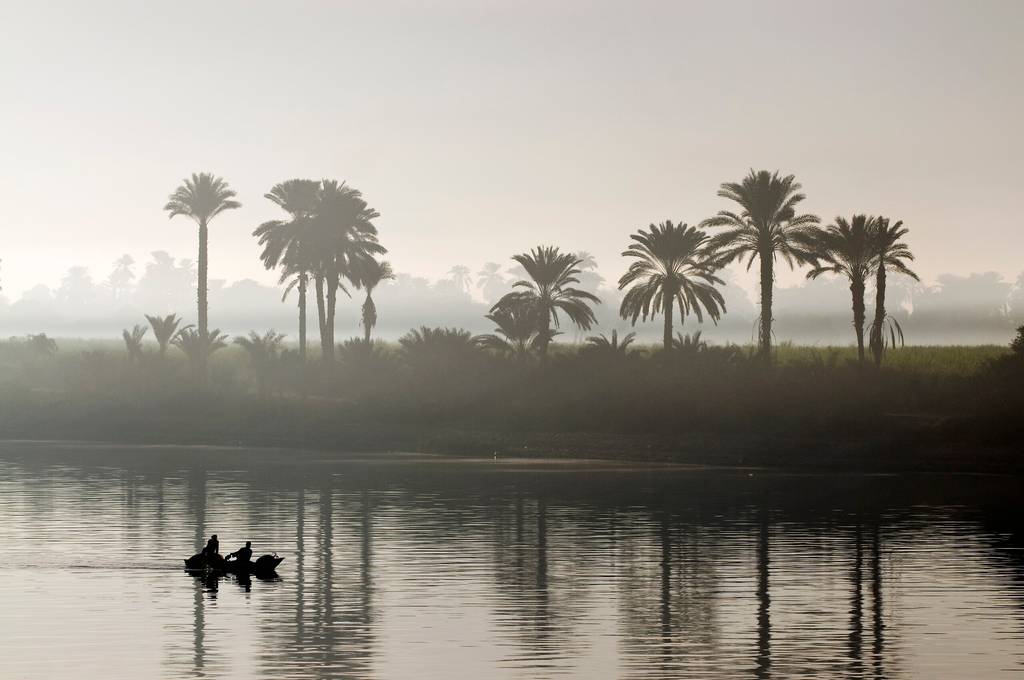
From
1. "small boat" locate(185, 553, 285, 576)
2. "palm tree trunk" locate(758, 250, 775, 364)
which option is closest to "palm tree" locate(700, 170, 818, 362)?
"palm tree trunk" locate(758, 250, 775, 364)

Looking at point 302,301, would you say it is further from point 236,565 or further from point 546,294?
point 236,565

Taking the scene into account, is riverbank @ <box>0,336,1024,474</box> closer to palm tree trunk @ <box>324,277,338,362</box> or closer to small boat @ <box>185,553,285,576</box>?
palm tree trunk @ <box>324,277,338,362</box>

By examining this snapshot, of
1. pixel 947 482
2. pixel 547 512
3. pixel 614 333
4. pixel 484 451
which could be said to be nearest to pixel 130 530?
pixel 547 512

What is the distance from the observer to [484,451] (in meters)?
79.1

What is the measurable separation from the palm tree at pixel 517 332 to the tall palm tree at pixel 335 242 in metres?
16.6

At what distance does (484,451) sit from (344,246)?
3021cm

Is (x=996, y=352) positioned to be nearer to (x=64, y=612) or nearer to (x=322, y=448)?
(x=322, y=448)

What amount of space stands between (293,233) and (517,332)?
21.4 meters

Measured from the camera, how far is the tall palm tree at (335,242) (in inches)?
4087

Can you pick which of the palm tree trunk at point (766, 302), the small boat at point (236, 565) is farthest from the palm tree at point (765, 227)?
the small boat at point (236, 565)

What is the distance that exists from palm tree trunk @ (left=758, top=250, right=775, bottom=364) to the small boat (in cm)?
5349

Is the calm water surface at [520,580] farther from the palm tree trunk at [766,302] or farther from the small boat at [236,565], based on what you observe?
the palm tree trunk at [766,302]

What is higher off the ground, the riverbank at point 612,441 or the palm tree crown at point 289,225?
the palm tree crown at point 289,225

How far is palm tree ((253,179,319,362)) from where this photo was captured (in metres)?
104
